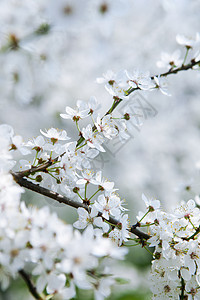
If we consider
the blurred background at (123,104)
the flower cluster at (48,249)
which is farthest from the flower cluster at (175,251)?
the blurred background at (123,104)

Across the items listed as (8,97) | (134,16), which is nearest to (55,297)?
(8,97)

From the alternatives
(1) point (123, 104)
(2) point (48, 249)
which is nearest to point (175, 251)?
(2) point (48, 249)

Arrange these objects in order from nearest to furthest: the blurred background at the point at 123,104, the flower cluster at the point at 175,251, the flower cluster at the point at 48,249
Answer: the flower cluster at the point at 48,249, the flower cluster at the point at 175,251, the blurred background at the point at 123,104

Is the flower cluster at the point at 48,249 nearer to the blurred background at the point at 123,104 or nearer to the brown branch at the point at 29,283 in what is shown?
the brown branch at the point at 29,283

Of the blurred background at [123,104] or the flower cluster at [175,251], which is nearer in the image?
the flower cluster at [175,251]

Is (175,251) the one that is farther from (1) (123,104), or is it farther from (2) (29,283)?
(1) (123,104)

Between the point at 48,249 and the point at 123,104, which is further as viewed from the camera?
the point at 123,104

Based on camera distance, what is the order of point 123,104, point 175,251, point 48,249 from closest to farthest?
point 48,249, point 175,251, point 123,104

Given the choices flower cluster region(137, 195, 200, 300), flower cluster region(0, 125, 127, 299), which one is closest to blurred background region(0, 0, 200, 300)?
flower cluster region(137, 195, 200, 300)

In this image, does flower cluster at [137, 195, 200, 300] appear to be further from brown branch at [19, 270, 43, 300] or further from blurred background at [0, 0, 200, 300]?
blurred background at [0, 0, 200, 300]
